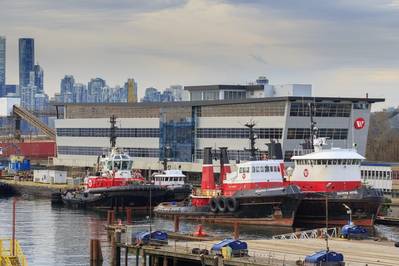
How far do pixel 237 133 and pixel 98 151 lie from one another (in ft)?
93.1

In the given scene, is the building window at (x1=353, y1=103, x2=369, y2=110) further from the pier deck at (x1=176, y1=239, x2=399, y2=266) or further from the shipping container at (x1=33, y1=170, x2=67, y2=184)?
the pier deck at (x1=176, y1=239, x2=399, y2=266)

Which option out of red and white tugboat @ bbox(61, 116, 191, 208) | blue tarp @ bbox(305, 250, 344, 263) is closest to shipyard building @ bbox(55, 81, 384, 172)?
red and white tugboat @ bbox(61, 116, 191, 208)

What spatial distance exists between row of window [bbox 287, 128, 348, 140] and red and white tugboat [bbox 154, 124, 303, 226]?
86.6 feet

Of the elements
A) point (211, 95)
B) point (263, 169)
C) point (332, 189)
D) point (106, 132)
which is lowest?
point (332, 189)

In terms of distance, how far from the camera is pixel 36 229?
85.2 m

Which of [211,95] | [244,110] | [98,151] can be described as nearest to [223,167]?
[244,110]

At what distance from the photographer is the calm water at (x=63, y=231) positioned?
224ft

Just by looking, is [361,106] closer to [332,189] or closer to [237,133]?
[237,133]

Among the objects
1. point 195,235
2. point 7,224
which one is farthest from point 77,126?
point 195,235

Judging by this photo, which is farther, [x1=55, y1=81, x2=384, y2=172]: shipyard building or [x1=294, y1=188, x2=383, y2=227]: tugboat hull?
[x1=55, y1=81, x2=384, y2=172]: shipyard building

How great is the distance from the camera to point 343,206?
276 ft

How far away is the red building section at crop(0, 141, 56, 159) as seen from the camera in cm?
18575

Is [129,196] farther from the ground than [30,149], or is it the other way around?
[30,149]

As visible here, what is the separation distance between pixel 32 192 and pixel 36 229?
47.5m
